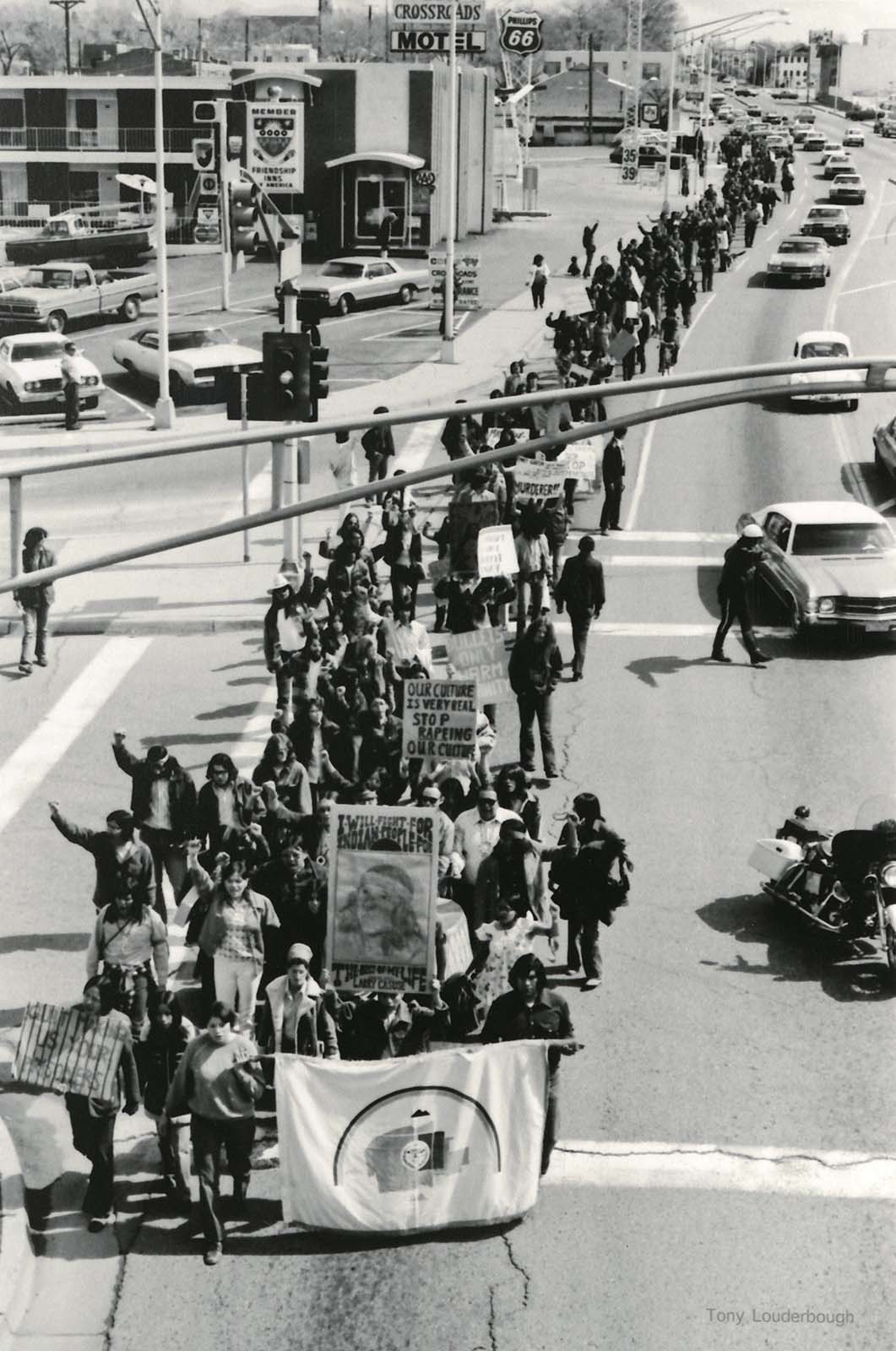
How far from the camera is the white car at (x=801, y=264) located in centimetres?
4769

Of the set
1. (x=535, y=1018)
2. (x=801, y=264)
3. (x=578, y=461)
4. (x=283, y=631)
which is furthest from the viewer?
(x=801, y=264)

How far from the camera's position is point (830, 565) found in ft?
68.6

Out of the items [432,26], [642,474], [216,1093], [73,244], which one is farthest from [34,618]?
[73,244]

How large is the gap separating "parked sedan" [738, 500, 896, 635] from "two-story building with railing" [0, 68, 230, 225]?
43.7m

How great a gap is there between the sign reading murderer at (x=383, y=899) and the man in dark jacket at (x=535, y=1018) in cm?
122

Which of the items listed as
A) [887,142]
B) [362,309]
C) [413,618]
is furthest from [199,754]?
[887,142]

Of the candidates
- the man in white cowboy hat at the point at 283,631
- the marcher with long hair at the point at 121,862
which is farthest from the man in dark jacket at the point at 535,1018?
the man in white cowboy hat at the point at 283,631

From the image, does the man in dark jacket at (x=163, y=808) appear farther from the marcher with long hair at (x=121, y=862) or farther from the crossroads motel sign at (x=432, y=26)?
the crossroads motel sign at (x=432, y=26)

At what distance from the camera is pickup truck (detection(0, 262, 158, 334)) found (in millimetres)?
43406

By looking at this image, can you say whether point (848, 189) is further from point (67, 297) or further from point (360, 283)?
point (67, 297)

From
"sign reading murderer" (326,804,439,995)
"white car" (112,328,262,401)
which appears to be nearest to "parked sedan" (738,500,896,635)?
"sign reading murderer" (326,804,439,995)

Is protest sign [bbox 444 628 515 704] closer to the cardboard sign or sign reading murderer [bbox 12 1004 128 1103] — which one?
sign reading murderer [bbox 12 1004 128 1103]

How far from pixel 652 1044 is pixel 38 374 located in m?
26.1

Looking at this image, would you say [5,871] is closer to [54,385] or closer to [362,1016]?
[362,1016]
